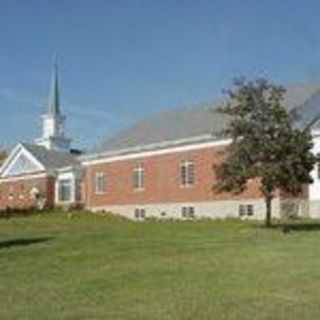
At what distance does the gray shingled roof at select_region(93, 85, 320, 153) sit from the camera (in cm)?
5478

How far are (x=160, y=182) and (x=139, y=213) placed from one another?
3358 millimetres

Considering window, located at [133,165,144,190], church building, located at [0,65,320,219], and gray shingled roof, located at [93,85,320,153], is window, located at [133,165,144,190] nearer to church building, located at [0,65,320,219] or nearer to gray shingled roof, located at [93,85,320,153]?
church building, located at [0,65,320,219]

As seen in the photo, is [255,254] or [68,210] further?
[68,210]

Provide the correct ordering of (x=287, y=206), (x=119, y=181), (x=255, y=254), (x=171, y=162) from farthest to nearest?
(x=119, y=181), (x=171, y=162), (x=287, y=206), (x=255, y=254)

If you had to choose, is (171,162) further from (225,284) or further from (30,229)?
(225,284)

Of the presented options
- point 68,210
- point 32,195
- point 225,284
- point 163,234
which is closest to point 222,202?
point 68,210

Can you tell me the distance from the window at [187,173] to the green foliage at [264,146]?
20724mm

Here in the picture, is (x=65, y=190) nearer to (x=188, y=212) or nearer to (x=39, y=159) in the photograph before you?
(x=39, y=159)

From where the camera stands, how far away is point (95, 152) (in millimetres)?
69125

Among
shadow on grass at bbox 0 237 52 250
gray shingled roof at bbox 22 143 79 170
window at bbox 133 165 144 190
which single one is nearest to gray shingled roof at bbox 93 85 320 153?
window at bbox 133 165 144 190

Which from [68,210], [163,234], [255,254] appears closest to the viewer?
[255,254]

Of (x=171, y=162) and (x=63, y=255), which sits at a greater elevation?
(x=171, y=162)

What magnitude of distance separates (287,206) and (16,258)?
28.6 metres

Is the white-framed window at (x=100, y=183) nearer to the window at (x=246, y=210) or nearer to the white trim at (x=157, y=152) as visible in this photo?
the white trim at (x=157, y=152)
